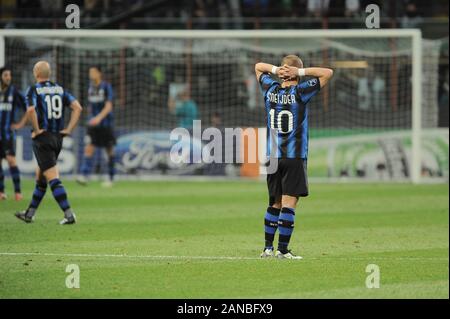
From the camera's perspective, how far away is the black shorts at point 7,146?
16.5m

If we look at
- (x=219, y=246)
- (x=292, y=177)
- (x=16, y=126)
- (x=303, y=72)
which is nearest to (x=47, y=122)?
(x=219, y=246)

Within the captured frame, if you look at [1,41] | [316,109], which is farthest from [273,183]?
[316,109]

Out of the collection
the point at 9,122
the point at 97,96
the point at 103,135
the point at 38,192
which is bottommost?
the point at 38,192

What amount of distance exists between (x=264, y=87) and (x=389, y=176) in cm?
1169

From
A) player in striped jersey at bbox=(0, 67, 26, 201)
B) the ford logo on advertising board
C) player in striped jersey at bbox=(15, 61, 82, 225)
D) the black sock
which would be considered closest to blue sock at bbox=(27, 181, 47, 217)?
player in striped jersey at bbox=(15, 61, 82, 225)

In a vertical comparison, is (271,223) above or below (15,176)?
below

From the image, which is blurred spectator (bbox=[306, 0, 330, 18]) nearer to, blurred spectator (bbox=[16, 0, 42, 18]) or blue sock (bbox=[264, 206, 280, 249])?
blurred spectator (bbox=[16, 0, 42, 18])

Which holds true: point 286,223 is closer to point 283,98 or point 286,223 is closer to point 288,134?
point 288,134

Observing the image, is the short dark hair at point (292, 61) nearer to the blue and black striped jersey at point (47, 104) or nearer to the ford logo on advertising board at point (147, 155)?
the blue and black striped jersey at point (47, 104)

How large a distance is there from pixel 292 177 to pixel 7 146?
26.2 feet

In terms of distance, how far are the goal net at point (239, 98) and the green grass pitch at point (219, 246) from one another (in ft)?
9.41

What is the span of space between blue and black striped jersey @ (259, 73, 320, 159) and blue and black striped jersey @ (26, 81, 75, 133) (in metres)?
3.95

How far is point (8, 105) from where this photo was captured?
643 inches

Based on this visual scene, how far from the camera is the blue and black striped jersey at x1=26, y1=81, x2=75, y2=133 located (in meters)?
12.9
